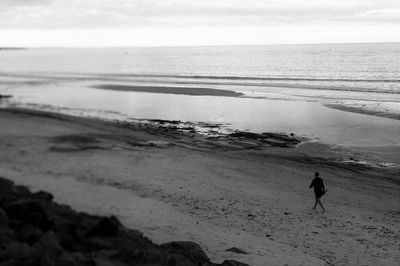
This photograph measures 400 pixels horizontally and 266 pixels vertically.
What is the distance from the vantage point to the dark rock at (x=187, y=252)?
9638 millimetres

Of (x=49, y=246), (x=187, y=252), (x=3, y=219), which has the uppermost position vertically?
(x=3, y=219)

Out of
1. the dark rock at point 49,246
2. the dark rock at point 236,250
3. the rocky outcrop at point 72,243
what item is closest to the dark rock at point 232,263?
the rocky outcrop at point 72,243

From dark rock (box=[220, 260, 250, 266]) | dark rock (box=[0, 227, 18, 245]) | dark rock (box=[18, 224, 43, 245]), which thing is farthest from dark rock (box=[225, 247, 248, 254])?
dark rock (box=[0, 227, 18, 245])

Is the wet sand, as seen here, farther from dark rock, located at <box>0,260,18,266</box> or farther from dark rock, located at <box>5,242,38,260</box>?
dark rock, located at <box>0,260,18,266</box>

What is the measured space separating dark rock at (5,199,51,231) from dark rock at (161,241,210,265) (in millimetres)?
2924

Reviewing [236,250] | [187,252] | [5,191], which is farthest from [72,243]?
[236,250]

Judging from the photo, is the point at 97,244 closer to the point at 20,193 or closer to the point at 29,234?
the point at 29,234

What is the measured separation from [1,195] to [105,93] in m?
38.7

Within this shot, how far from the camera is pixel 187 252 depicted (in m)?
9.98

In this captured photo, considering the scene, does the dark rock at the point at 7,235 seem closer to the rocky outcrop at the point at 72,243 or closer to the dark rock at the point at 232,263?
the rocky outcrop at the point at 72,243

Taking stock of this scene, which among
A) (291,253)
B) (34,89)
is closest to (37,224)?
(291,253)

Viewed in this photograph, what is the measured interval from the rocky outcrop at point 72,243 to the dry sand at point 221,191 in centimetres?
188

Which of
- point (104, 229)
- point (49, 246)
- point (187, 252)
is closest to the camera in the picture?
point (49, 246)

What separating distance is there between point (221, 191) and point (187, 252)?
22.2ft
